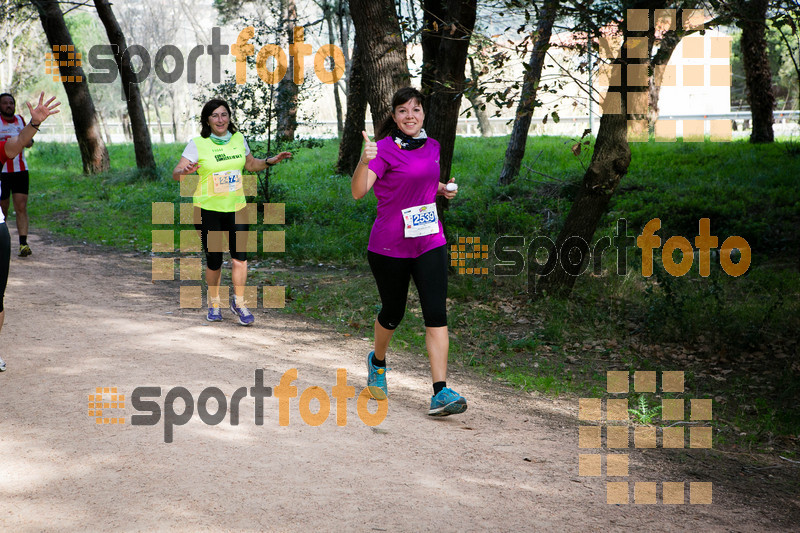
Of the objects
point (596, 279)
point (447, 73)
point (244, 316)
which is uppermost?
point (447, 73)

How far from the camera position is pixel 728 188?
13828mm

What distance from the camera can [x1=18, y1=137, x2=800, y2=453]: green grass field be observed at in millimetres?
7457

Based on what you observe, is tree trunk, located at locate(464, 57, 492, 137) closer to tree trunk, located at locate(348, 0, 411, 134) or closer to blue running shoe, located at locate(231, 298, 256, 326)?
tree trunk, located at locate(348, 0, 411, 134)

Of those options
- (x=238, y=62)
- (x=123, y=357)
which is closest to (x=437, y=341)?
(x=123, y=357)

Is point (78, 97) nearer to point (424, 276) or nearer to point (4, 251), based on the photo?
point (4, 251)

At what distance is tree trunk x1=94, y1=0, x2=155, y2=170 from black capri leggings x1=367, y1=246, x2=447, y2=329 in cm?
1598

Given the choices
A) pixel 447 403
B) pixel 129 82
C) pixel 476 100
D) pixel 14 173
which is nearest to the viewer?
pixel 447 403

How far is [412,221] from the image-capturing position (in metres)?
5.13

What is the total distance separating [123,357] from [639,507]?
173 inches

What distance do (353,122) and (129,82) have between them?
21.5 feet

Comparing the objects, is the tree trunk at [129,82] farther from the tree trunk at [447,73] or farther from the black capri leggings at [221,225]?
the black capri leggings at [221,225]

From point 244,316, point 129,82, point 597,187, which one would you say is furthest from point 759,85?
point 129,82

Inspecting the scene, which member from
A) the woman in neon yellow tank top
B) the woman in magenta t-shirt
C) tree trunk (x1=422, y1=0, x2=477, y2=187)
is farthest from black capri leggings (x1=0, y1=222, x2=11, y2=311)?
tree trunk (x1=422, y1=0, x2=477, y2=187)

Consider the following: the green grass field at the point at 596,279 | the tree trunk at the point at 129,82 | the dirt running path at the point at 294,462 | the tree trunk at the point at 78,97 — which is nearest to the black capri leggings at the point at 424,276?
the dirt running path at the point at 294,462
